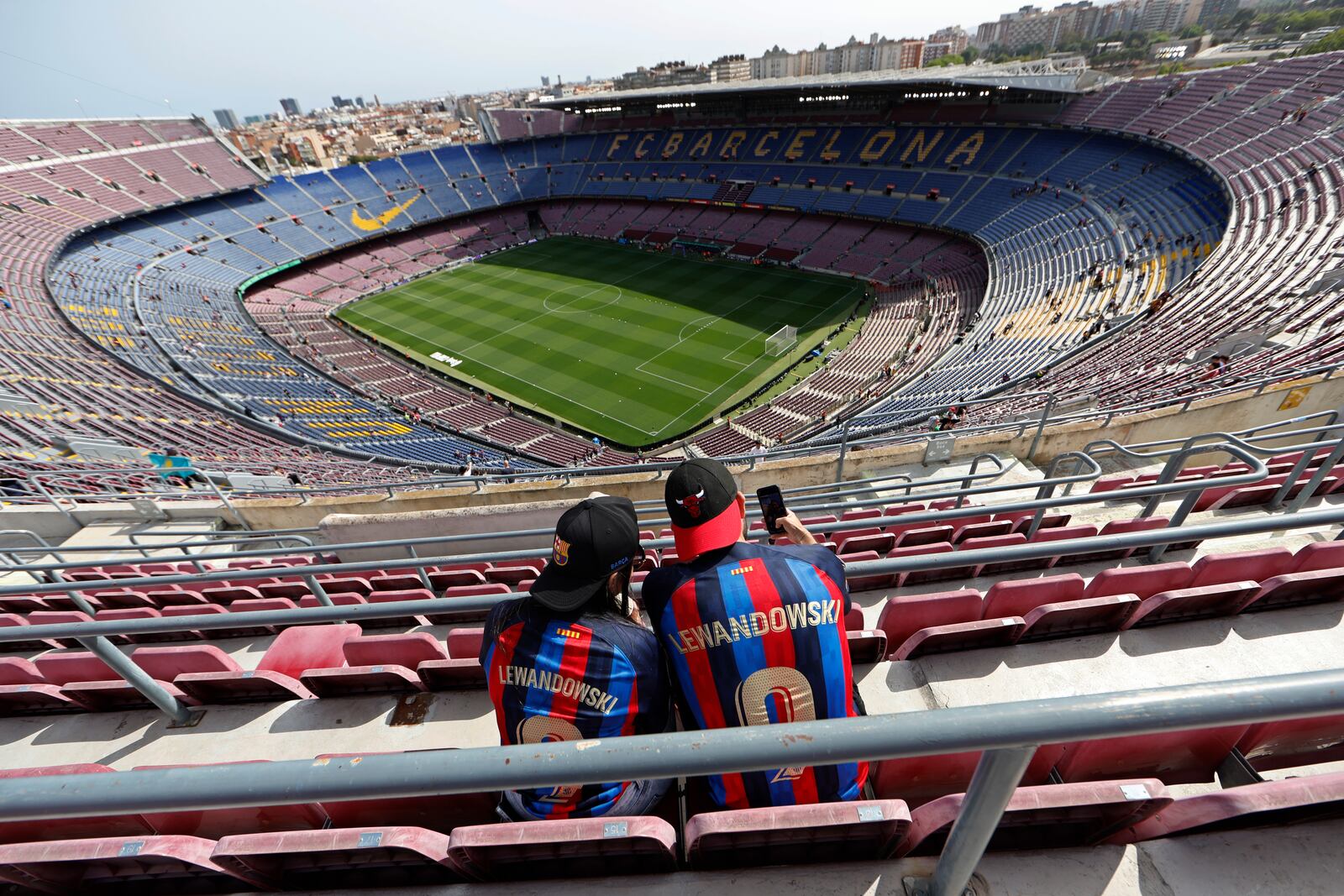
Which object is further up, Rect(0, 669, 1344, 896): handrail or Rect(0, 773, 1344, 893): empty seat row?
Rect(0, 669, 1344, 896): handrail

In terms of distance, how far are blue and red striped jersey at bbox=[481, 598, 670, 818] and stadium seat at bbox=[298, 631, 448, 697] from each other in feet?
4.92

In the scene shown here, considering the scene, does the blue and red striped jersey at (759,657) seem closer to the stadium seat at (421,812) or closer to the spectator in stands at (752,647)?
the spectator in stands at (752,647)

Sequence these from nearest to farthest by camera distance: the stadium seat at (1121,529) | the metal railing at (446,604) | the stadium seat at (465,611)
Result: the metal railing at (446,604)
the stadium seat at (1121,529)
the stadium seat at (465,611)

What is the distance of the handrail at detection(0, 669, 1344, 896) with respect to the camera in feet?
4.34

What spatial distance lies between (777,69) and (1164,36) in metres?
64.2

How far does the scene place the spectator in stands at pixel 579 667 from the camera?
8.23 feet

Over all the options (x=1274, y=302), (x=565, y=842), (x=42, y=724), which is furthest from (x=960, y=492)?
(x=1274, y=302)

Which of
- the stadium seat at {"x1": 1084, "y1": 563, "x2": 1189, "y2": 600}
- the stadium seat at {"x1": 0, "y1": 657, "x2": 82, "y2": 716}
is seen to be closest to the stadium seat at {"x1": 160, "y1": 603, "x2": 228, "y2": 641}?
the stadium seat at {"x1": 0, "y1": 657, "x2": 82, "y2": 716}

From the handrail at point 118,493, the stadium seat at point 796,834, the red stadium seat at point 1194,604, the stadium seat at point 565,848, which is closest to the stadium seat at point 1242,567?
the red stadium seat at point 1194,604

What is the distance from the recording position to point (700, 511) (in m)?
2.73

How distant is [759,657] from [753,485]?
7.09 metres

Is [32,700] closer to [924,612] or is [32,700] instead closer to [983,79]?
[924,612]

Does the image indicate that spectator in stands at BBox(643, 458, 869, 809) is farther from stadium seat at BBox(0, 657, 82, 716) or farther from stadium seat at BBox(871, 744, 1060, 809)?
stadium seat at BBox(0, 657, 82, 716)

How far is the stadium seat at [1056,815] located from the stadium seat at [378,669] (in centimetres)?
303
